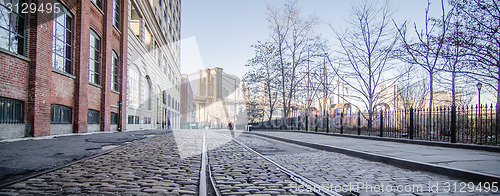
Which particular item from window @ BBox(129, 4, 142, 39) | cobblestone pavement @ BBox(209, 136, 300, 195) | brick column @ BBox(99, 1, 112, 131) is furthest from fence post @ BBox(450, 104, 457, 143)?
window @ BBox(129, 4, 142, 39)

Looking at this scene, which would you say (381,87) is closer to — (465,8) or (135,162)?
(465,8)

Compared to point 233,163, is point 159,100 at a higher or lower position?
higher

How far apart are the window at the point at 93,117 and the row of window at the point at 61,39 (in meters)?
1.48

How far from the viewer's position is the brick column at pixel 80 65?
42.2 ft

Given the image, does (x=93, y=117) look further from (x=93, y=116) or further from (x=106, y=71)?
(x=106, y=71)

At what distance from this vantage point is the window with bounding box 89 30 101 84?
1487 centimetres

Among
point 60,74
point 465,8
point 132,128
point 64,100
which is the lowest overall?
point 132,128

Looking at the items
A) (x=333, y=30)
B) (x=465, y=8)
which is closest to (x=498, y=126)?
(x=465, y=8)

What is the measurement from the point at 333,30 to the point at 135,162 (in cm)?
1343

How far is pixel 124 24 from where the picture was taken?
1931 centimetres

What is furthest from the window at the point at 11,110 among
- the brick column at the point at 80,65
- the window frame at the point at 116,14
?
the window frame at the point at 116,14

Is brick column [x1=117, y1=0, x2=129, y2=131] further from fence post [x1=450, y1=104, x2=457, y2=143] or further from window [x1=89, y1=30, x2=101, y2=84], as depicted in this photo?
fence post [x1=450, y1=104, x2=457, y2=143]

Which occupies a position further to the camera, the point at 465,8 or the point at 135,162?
the point at 465,8

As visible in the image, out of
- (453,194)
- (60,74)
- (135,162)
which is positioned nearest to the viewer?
(453,194)
